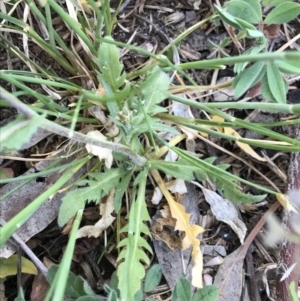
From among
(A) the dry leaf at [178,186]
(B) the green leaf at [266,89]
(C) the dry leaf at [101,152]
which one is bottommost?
(A) the dry leaf at [178,186]

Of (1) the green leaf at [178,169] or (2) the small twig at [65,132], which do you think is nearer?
(2) the small twig at [65,132]

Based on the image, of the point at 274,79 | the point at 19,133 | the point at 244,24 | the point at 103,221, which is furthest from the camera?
the point at 103,221

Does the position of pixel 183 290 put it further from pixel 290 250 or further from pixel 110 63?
pixel 110 63

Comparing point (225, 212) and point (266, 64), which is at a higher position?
point (266, 64)

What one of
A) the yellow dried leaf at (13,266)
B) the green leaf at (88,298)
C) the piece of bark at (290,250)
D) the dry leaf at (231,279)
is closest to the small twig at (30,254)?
the yellow dried leaf at (13,266)

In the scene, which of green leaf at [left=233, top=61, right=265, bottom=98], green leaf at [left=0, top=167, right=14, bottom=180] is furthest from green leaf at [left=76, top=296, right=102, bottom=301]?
green leaf at [left=233, top=61, right=265, bottom=98]

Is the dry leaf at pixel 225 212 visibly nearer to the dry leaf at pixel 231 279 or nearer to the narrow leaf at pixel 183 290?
the dry leaf at pixel 231 279

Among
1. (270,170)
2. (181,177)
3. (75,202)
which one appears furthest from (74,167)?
(270,170)

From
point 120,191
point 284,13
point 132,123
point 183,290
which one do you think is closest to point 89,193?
point 120,191
